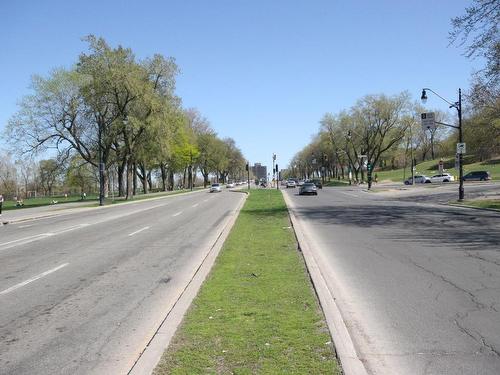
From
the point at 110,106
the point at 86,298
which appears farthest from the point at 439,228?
the point at 110,106

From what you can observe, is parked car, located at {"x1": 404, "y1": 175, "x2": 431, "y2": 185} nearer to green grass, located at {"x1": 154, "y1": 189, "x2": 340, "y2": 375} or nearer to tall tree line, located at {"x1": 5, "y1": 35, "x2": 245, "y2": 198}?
tall tree line, located at {"x1": 5, "y1": 35, "x2": 245, "y2": 198}

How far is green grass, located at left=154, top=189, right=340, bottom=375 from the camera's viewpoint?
15.5 ft

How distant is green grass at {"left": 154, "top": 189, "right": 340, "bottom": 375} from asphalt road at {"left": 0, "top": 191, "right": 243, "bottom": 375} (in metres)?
0.54

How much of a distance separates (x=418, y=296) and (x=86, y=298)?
5075 millimetres

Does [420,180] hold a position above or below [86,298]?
above

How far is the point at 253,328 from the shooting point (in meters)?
5.80

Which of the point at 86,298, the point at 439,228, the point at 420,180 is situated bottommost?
the point at 439,228

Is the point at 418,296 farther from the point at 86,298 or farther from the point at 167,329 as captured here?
the point at 86,298

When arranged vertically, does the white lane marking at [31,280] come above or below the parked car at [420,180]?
below

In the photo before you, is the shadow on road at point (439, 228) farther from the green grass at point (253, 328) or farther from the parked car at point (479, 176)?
the parked car at point (479, 176)

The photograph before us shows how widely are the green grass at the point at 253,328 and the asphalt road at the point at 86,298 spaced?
537mm

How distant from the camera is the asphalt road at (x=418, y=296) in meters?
5.05

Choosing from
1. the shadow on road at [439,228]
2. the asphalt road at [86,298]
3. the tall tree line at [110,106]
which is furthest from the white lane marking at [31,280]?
the tall tree line at [110,106]

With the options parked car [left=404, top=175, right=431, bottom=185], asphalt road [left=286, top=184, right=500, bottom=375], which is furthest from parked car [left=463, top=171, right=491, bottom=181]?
asphalt road [left=286, top=184, right=500, bottom=375]
